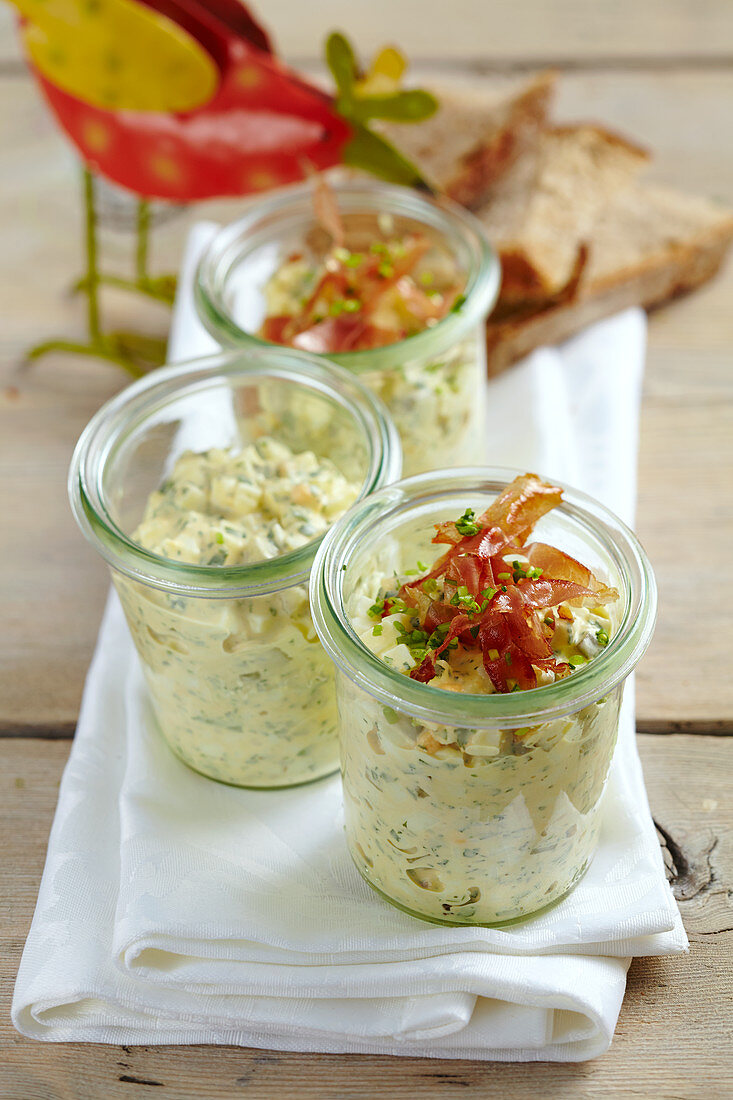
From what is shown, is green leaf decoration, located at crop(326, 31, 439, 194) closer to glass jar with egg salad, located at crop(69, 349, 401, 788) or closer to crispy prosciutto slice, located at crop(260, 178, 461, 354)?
crispy prosciutto slice, located at crop(260, 178, 461, 354)

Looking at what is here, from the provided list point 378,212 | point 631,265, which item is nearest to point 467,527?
point 378,212

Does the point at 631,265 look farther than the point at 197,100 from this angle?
Yes

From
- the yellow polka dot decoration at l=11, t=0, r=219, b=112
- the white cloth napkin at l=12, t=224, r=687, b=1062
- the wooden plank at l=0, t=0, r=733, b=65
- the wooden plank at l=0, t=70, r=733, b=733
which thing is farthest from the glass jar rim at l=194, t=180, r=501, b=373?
the wooden plank at l=0, t=0, r=733, b=65

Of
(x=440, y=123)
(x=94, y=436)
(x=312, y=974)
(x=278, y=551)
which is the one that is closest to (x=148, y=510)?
(x=94, y=436)

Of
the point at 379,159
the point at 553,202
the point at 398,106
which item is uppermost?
the point at 398,106

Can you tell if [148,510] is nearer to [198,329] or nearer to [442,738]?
[442,738]

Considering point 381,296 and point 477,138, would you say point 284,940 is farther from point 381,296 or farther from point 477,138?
point 477,138
